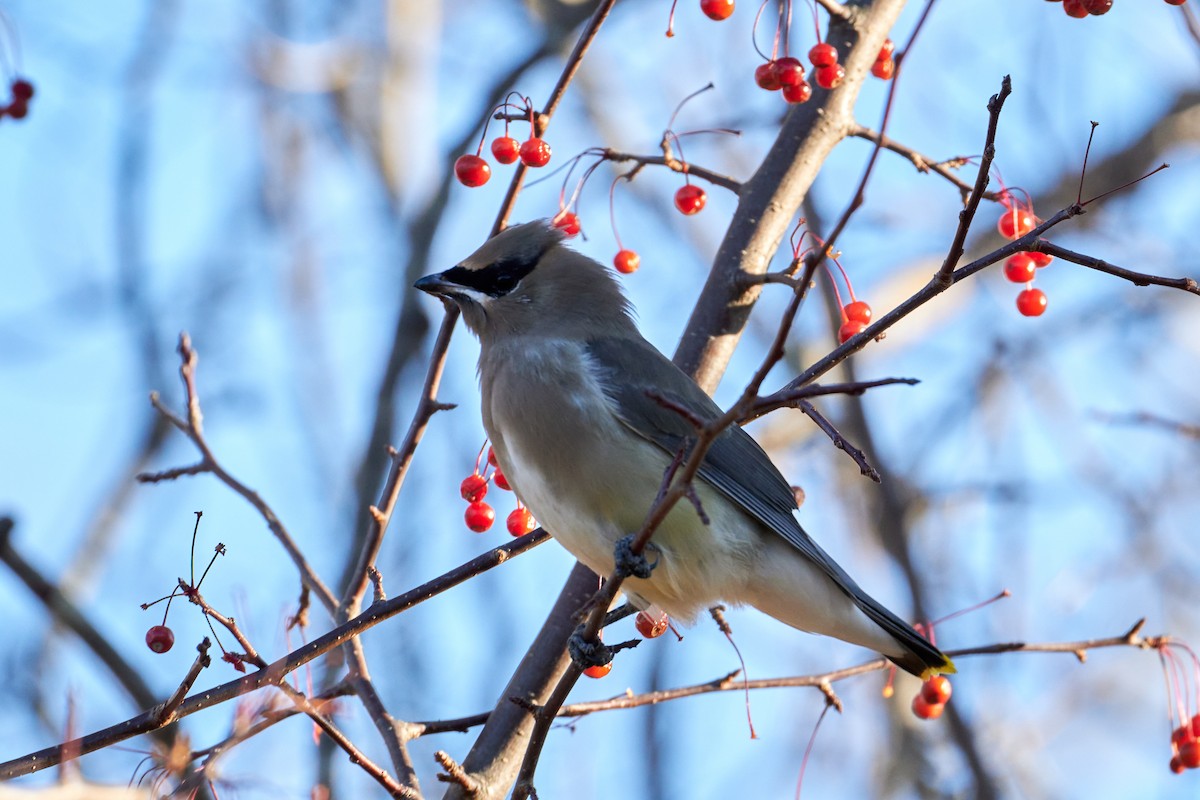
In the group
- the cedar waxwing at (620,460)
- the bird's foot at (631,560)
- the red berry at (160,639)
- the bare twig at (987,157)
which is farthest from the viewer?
the cedar waxwing at (620,460)

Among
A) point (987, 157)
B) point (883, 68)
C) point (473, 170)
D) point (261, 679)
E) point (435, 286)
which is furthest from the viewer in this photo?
point (883, 68)

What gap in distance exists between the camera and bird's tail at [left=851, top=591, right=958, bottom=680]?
14.2 ft

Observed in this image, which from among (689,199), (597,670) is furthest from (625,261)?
(597,670)

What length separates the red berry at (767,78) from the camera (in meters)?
4.29

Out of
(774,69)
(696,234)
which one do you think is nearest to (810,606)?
(774,69)

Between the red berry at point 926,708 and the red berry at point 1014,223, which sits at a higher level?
the red berry at point 1014,223

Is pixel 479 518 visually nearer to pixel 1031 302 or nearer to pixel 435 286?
pixel 435 286

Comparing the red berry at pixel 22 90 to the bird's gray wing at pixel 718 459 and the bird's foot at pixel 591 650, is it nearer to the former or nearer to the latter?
the bird's gray wing at pixel 718 459

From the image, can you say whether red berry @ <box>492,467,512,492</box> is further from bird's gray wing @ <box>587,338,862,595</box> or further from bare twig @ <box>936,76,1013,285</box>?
bare twig @ <box>936,76,1013,285</box>

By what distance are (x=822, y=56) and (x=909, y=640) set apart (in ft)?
5.98

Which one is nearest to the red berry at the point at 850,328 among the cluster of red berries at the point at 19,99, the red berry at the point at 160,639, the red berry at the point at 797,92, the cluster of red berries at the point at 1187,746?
the red berry at the point at 797,92

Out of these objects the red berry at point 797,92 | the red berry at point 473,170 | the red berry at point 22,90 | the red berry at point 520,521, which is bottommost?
the red berry at point 520,521

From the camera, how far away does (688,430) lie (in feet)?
14.5

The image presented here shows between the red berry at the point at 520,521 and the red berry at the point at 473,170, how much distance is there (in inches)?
41.1
